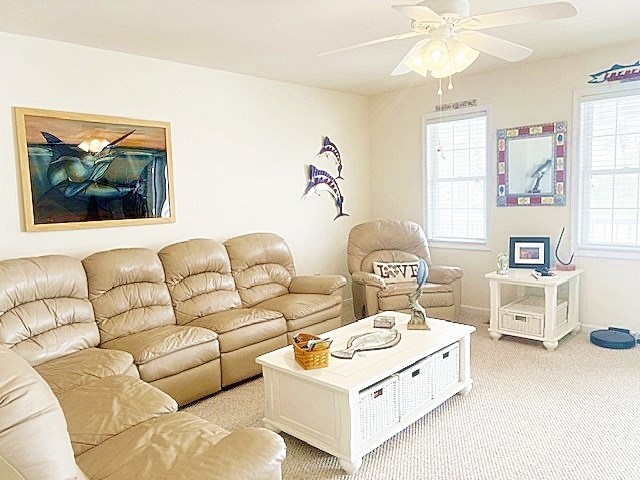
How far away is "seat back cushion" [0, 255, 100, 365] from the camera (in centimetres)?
285

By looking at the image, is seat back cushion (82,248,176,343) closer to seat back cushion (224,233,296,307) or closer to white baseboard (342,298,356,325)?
seat back cushion (224,233,296,307)

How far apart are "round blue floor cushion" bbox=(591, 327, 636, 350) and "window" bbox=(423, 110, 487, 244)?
146 cm

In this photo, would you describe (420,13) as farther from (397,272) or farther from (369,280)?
(397,272)

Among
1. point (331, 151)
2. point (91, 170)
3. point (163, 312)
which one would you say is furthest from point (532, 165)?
point (91, 170)

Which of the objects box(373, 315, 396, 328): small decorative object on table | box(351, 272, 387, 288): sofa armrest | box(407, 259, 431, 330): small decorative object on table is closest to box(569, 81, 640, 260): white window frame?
box(351, 272, 387, 288): sofa armrest

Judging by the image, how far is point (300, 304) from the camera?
4.00 meters

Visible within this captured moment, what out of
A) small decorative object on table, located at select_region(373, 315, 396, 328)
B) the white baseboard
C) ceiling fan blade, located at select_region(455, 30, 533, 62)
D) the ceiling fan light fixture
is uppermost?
ceiling fan blade, located at select_region(455, 30, 533, 62)

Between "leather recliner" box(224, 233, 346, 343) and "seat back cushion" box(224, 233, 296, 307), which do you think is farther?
"seat back cushion" box(224, 233, 296, 307)

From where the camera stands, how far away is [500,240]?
16.4 feet

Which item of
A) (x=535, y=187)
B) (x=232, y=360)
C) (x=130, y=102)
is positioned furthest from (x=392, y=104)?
(x=232, y=360)

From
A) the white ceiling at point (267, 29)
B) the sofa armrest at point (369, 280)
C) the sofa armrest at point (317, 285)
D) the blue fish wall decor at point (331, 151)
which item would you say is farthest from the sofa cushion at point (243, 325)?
the blue fish wall decor at point (331, 151)

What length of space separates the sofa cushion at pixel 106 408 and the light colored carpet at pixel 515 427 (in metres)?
0.77

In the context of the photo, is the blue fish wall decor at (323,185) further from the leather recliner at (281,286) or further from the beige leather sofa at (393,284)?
the leather recliner at (281,286)

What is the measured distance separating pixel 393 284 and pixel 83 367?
2.95 m
